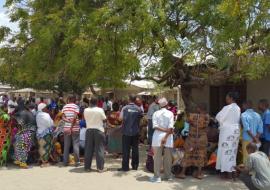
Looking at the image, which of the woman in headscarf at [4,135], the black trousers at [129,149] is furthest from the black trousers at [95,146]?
the woman in headscarf at [4,135]

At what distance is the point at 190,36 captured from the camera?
1237 centimetres

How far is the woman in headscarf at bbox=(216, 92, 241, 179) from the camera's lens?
31.9ft

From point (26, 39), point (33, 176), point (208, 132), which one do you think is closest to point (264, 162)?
point (208, 132)

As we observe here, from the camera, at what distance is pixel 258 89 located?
15531 millimetres

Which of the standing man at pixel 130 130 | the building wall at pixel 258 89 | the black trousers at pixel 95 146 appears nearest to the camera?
the standing man at pixel 130 130

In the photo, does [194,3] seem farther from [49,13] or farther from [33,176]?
[33,176]

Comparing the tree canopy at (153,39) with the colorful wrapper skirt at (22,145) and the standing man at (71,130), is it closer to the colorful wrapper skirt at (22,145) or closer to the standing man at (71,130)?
the standing man at (71,130)

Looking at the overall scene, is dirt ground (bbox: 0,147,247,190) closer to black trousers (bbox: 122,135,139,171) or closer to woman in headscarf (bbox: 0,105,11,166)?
black trousers (bbox: 122,135,139,171)

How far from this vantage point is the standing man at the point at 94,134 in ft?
35.0

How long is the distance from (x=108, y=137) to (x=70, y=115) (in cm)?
206

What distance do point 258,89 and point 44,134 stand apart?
25.7 feet

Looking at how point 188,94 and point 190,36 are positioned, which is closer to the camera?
point 190,36

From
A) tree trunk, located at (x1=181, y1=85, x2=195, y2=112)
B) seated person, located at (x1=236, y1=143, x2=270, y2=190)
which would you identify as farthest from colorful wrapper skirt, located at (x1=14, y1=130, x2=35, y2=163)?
seated person, located at (x1=236, y1=143, x2=270, y2=190)

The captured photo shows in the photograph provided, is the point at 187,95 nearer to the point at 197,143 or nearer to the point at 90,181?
the point at 197,143
